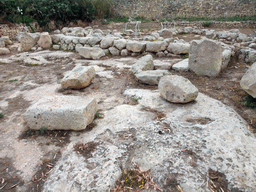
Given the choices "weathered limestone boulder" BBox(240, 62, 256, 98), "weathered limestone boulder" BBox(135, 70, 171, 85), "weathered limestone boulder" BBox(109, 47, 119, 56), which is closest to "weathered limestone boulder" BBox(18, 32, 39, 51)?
"weathered limestone boulder" BBox(109, 47, 119, 56)

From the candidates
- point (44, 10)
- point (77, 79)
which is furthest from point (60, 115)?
point (44, 10)

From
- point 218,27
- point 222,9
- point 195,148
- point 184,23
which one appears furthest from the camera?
point 222,9

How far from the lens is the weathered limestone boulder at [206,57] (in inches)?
181

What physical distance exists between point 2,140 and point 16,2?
13.2 meters

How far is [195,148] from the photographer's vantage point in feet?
8.00

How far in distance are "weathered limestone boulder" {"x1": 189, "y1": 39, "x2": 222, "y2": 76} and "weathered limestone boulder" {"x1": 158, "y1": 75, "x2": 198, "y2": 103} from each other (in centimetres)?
166

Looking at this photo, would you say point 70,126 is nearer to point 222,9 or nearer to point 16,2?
point 16,2

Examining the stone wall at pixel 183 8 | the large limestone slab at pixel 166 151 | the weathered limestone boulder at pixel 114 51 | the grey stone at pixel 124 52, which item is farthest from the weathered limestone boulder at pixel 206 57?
the stone wall at pixel 183 8

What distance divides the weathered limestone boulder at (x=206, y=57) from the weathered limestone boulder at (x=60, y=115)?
330 cm

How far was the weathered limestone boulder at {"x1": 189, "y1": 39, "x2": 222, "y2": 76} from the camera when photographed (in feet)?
15.1

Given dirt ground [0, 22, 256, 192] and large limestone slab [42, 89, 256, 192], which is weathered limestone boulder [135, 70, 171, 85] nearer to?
dirt ground [0, 22, 256, 192]

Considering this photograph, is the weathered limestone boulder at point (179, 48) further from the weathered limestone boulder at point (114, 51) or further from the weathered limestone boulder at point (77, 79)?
the weathered limestone boulder at point (77, 79)

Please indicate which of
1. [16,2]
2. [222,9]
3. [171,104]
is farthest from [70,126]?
[222,9]

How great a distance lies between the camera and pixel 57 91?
14.9 ft
